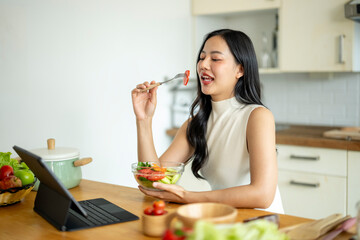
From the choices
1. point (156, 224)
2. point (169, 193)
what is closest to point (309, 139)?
point (169, 193)

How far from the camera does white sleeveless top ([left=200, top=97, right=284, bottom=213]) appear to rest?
1.94 meters

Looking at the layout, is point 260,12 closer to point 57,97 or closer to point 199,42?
point 199,42

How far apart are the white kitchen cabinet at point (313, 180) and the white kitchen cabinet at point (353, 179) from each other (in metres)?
0.03

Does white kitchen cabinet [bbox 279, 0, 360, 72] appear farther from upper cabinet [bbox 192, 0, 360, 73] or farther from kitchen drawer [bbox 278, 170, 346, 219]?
kitchen drawer [bbox 278, 170, 346, 219]

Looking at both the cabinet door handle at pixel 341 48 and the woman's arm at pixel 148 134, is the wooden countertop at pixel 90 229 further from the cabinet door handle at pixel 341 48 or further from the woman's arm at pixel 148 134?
the cabinet door handle at pixel 341 48

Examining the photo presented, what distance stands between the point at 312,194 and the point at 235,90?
4.47ft

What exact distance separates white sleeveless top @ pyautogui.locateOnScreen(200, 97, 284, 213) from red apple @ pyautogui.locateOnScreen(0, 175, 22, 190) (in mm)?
857

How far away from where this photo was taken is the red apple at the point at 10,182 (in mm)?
1597

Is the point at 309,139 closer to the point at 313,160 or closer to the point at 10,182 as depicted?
the point at 313,160

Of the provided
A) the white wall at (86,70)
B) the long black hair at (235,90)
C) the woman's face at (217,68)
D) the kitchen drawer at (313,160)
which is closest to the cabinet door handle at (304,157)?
the kitchen drawer at (313,160)

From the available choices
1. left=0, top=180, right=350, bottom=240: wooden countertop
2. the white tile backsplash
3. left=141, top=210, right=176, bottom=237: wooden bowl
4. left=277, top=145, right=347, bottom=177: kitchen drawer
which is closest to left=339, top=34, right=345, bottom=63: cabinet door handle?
the white tile backsplash

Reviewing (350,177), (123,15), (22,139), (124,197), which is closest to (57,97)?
(22,139)

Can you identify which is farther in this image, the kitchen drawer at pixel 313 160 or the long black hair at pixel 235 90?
the kitchen drawer at pixel 313 160

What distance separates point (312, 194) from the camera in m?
3.03
